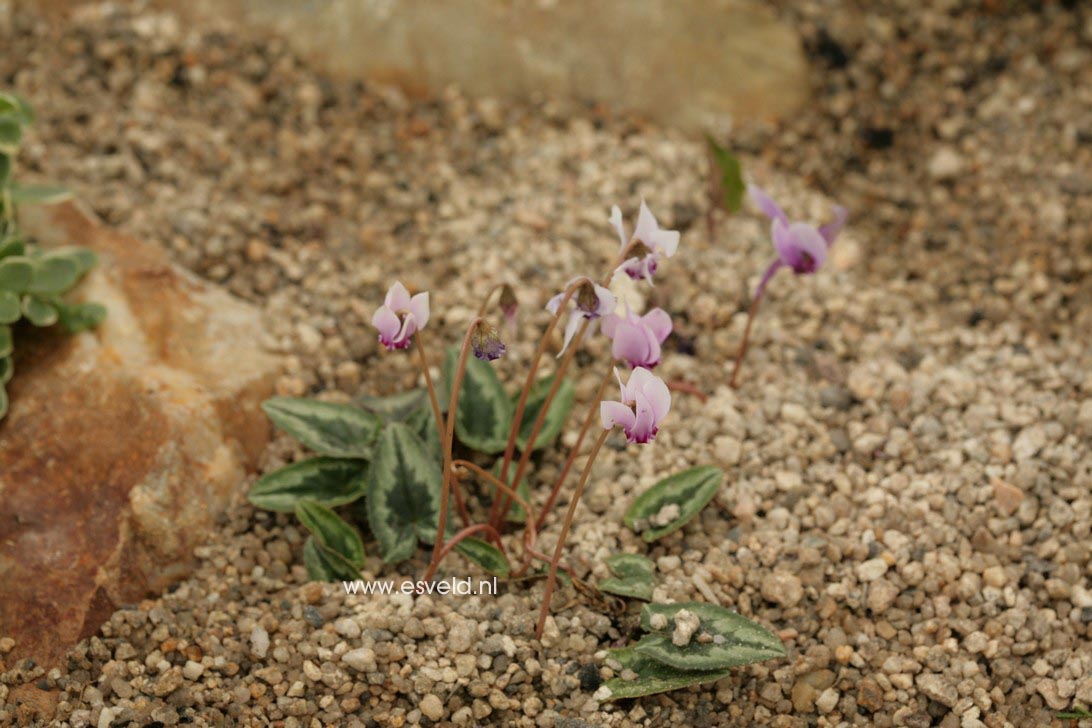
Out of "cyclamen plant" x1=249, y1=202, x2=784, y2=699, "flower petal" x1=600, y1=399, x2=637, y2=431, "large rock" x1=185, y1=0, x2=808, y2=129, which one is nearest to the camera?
"flower petal" x1=600, y1=399, x2=637, y2=431

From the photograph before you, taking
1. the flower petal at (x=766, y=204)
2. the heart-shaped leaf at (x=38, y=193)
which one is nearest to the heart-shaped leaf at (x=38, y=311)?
the heart-shaped leaf at (x=38, y=193)

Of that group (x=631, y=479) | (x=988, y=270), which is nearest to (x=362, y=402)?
(x=631, y=479)

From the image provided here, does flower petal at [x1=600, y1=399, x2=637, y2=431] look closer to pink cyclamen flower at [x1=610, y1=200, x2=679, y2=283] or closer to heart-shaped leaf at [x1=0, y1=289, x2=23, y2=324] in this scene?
pink cyclamen flower at [x1=610, y1=200, x2=679, y2=283]

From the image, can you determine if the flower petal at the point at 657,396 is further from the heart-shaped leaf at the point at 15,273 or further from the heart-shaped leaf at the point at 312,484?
the heart-shaped leaf at the point at 15,273

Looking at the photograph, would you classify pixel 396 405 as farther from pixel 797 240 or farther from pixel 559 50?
pixel 559 50

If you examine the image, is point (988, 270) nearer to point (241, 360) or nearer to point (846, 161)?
point (846, 161)

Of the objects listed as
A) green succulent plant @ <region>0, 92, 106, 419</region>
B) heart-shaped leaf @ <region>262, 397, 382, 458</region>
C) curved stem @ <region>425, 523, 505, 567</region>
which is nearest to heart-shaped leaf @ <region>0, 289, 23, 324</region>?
green succulent plant @ <region>0, 92, 106, 419</region>

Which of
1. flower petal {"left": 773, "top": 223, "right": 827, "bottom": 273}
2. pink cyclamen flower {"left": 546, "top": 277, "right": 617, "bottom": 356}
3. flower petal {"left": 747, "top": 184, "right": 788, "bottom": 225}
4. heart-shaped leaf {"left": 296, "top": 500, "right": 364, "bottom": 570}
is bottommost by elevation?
heart-shaped leaf {"left": 296, "top": 500, "right": 364, "bottom": 570}
